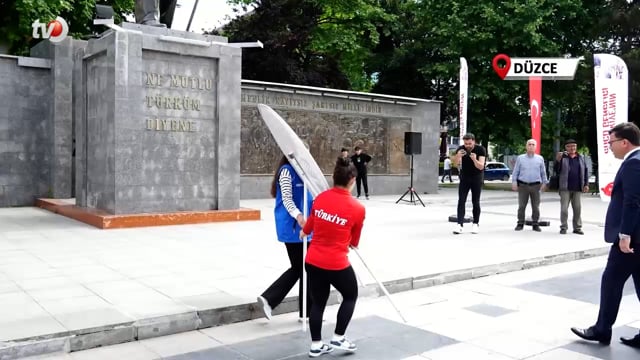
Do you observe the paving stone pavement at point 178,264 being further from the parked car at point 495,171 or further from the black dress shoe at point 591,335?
the parked car at point 495,171

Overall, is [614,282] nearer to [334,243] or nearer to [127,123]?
[334,243]

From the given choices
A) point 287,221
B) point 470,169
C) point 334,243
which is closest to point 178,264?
point 287,221

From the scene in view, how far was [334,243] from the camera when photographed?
4.74m

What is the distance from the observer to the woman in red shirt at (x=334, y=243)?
4715mm

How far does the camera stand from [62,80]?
16.5 meters

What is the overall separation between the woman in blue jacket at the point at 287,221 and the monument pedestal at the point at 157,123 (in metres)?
7.21

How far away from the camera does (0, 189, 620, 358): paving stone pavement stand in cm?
564

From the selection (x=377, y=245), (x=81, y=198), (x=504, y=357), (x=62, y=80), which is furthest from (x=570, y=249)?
(x=62, y=80)

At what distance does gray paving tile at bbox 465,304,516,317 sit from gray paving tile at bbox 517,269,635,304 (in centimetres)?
116

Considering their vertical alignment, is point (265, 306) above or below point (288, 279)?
below

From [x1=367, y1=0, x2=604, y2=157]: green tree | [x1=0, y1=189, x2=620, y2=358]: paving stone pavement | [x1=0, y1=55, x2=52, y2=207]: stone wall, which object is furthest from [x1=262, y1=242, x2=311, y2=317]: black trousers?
[x1=367, y1=0, x2=604, y2=157]: green tree

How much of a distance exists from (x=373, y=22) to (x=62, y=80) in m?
20.4

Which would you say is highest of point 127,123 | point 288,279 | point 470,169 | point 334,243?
point 127,123

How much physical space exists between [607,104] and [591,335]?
27.4 ft
